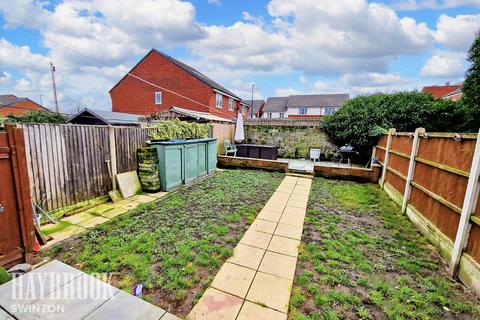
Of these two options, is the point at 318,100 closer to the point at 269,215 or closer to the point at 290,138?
the point at 290,138

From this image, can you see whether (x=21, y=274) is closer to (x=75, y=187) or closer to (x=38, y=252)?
(x=38, y=252)

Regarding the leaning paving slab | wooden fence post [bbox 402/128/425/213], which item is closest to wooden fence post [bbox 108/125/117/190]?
the leaning paving slab

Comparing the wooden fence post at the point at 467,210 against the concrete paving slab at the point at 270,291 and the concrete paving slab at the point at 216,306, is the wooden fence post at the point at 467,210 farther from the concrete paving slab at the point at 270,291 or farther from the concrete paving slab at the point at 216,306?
the concrete paving slab at the point at 216,306

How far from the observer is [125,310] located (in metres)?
1.67

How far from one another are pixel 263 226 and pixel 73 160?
394 centimetres

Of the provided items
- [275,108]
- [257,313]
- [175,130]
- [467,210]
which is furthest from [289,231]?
[275,108]

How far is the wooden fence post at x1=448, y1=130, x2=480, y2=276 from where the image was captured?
233 centimetres

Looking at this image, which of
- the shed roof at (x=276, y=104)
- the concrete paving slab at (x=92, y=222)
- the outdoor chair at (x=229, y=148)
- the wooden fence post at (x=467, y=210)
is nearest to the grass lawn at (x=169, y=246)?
the concrete paving slab at (x=92, y=222)

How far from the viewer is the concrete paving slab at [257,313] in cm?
183

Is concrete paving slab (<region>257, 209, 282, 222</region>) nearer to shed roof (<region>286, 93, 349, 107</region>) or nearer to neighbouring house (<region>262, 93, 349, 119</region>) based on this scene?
neighbouring house (<region>262, 93, 349, 119</region>)

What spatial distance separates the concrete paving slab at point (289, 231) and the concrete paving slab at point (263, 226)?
0.30 ft

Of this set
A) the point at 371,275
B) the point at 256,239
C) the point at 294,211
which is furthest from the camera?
the point at 294,211

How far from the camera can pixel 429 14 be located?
254 inches

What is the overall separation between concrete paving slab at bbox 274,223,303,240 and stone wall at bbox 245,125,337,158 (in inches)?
295
